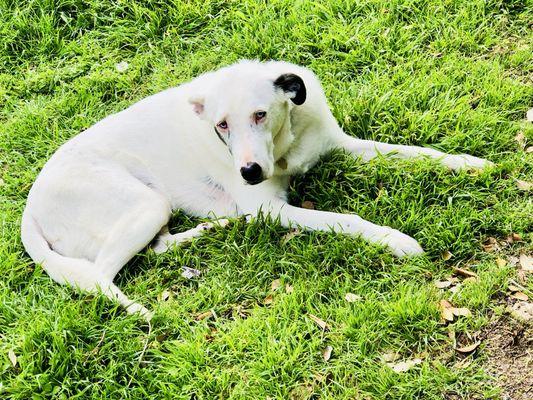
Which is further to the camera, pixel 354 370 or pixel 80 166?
pixel 80 166

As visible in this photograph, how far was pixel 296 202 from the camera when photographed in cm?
463

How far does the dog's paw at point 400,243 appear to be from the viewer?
13.1 feet

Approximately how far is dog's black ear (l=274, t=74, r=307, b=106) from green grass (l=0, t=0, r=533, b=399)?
63 cm

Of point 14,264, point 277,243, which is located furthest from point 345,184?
point 14,264

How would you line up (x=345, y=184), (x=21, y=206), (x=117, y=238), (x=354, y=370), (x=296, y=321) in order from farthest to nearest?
(x=21, y=206), (x=345, y=184), (x=117, y=238), (x=296, y=321), (x=354, y=370)

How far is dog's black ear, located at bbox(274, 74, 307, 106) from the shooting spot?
4.16m

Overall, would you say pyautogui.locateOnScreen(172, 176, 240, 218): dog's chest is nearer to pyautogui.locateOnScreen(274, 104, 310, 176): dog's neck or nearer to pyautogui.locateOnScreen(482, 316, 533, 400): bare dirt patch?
pyautogui.locateOnScreen(274, 104, 310, 176): dog's neck

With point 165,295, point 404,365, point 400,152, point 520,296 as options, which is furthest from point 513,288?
point 165,295

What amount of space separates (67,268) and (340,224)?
1.65m

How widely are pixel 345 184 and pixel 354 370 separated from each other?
1.47m

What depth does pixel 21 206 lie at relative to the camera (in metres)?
4.96

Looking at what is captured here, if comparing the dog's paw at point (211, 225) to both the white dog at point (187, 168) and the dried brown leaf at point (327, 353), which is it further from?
the dried brown leaf at point (327, 353)

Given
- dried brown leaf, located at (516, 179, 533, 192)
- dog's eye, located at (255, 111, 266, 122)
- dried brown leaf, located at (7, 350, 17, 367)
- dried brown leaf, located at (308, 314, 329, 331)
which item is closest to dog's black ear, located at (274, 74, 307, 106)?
dog's eye, located at (255, 111, 266, 122)

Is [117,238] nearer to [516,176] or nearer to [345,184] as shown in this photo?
[345,184]
